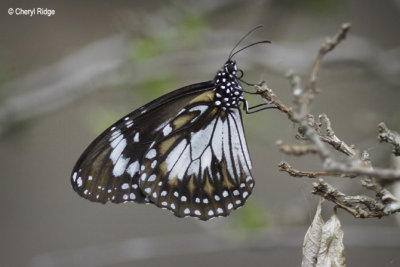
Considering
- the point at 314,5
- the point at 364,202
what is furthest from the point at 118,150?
the point at 314,5

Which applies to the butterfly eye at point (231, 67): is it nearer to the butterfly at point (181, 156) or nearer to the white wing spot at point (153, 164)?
the butterfly at point (181, 156)

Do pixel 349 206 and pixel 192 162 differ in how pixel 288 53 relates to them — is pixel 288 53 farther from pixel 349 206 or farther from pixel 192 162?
pixel 349 206

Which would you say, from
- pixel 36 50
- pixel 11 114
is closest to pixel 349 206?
pixel 11 114

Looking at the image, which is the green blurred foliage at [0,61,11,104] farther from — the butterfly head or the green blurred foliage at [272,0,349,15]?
the green blurred foliage at [272,0,349,15]

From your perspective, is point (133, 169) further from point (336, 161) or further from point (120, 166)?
point (336, 161)

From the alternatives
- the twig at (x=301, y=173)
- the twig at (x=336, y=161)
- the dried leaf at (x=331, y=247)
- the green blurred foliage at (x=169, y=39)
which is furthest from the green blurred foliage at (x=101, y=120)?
the dried leaf at (x=331, y=247)

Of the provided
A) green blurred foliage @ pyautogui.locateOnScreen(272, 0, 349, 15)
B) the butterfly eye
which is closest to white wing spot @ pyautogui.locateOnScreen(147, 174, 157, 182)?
the butterfly eye
